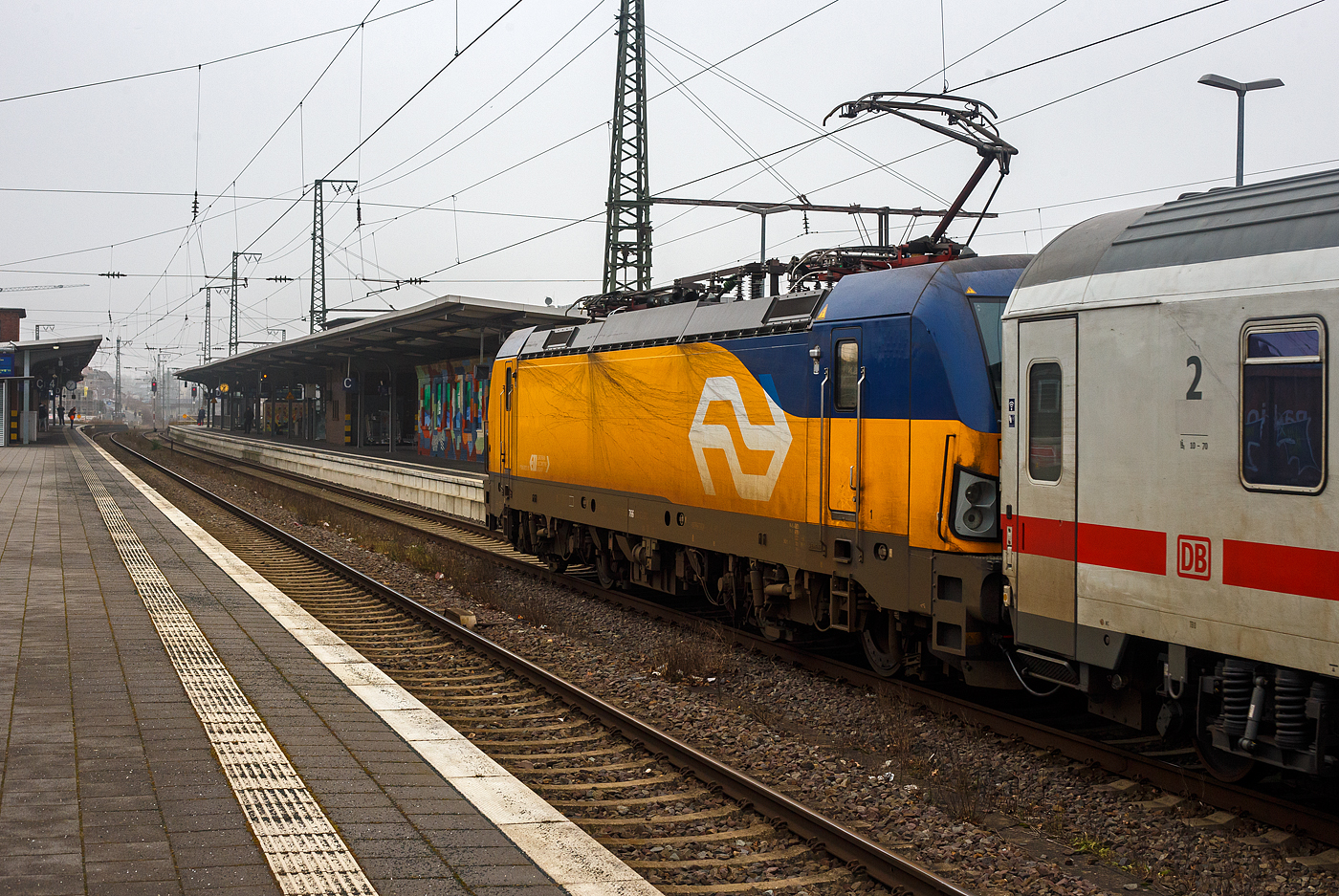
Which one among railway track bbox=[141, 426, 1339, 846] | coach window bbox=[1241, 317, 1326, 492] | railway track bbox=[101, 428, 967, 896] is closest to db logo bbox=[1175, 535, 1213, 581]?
coach window bbox=[1241, 317, 1326, 492]

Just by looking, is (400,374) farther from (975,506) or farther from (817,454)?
(975,506)

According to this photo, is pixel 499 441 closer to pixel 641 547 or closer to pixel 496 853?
pixel 641 547

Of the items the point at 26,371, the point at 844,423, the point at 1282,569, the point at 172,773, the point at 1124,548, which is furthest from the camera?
the point at 26,371

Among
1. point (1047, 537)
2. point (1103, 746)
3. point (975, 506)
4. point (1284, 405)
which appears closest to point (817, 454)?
point (975, 506)

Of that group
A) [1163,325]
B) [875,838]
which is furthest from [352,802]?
[1163,325]

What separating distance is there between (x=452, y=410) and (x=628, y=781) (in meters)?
34.2

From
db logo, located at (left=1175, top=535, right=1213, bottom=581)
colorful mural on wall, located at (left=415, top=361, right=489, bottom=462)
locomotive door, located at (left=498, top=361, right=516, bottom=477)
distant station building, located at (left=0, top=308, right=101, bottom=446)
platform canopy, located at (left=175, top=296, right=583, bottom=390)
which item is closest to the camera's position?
db logo, located at (left=1175, top=535, right=1213, bottom=581)

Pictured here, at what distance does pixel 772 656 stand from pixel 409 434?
45.9 m

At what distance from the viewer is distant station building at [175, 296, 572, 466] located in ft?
97.3

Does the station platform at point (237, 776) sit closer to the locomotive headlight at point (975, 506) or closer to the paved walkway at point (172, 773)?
the paved walkway at point (172, 773)

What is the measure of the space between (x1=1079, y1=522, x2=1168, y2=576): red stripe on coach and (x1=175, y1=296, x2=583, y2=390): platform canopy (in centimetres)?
1279

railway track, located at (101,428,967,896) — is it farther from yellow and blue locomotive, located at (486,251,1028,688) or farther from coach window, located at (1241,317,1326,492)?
coach window, located at (1241,317,1326,492)

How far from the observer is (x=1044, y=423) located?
755 cm

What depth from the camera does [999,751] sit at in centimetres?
808
